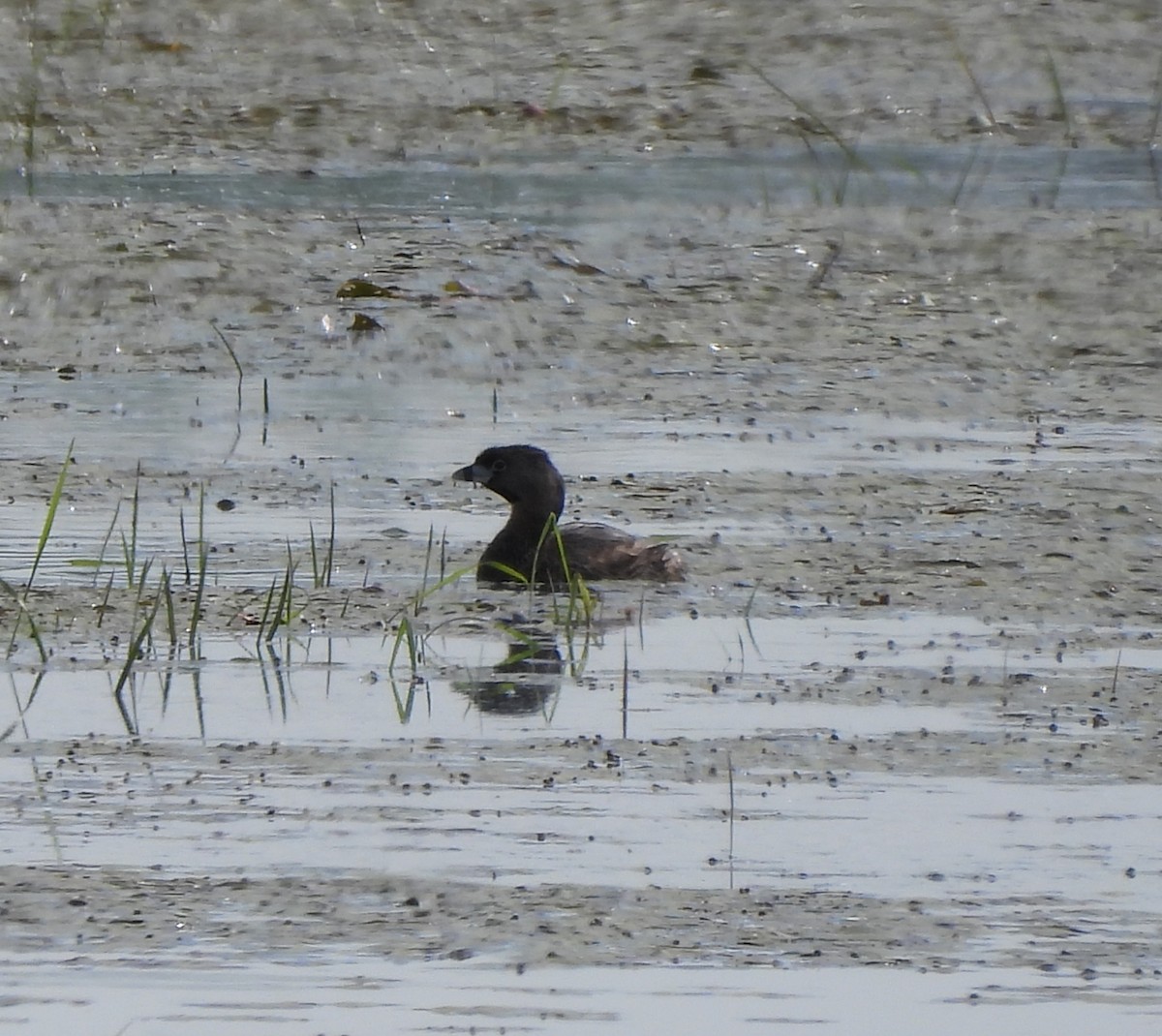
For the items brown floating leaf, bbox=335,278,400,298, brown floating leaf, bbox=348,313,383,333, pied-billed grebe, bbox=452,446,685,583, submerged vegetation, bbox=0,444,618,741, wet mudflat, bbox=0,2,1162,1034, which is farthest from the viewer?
brown floating leaf, bbox=335,278,400,298

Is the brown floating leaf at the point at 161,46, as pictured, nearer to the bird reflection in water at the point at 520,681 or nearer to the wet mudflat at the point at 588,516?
the wet mudflat at the point at 588,516

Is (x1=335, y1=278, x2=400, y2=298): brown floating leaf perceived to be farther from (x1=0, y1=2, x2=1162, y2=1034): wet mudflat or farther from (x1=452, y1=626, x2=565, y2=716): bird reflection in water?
(x1=452, y1=626, x2=565, y2=716): bird reflection in water

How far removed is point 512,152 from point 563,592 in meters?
5.43

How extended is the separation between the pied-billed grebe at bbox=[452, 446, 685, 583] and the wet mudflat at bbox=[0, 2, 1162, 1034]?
0.42 feet

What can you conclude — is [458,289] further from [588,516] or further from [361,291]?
[588,516]

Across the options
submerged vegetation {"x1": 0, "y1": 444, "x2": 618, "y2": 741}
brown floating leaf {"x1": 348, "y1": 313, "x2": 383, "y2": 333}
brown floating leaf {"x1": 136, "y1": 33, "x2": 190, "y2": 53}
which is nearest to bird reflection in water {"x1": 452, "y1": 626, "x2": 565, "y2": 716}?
submerged vegetation {"x1": 0, "y1": 444, "x2": 618, "y2": 741}

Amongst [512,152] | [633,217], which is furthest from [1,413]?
[512,152]

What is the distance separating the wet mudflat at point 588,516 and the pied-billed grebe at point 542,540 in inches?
5.0

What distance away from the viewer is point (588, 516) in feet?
27.7

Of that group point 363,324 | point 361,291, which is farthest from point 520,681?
point 361,291

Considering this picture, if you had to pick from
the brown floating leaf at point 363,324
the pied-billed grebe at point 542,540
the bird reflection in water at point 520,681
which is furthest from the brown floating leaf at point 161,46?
the bird reflection in water at point 520,681

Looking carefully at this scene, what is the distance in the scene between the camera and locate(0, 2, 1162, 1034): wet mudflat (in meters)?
4.57

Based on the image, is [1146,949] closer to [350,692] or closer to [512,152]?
[350,692]

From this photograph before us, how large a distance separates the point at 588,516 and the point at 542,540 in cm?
102
